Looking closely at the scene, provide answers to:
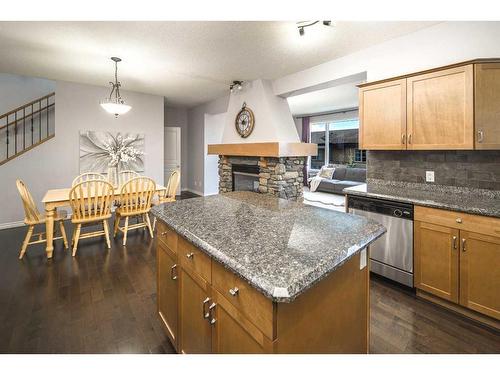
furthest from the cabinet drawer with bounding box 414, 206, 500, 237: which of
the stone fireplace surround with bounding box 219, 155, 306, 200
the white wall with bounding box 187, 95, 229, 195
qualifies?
the white wall with bounding box 187, 95, 229, 195

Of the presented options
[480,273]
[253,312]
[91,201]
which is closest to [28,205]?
[91,201]

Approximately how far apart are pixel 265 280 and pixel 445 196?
2395 mm

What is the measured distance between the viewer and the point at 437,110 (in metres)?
2.33

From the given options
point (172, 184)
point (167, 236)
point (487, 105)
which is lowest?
point (167, 236)

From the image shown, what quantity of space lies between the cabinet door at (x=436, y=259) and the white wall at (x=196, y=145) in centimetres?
528

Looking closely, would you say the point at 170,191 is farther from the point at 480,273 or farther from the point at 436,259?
the point at 480,273

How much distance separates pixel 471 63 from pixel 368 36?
1.09 metres

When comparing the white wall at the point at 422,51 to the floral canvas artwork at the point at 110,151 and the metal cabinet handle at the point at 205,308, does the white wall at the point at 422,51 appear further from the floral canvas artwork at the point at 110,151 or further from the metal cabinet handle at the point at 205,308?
the floral canvas artwork at the point at 110,151

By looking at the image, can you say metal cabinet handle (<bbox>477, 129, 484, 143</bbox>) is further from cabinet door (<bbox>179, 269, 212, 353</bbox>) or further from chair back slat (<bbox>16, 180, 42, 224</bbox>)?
chair back slat (<bbox>16, 180, 42, 224</bbox>)

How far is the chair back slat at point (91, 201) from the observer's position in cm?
305

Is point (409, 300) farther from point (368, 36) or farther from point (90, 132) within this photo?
point (90, 132)

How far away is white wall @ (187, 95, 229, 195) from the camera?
6.86m

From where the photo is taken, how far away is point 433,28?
8.45 feet

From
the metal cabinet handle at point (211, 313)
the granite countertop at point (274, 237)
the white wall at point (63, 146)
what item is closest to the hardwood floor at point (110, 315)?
the metal cabinet handle at point (211, 313)
